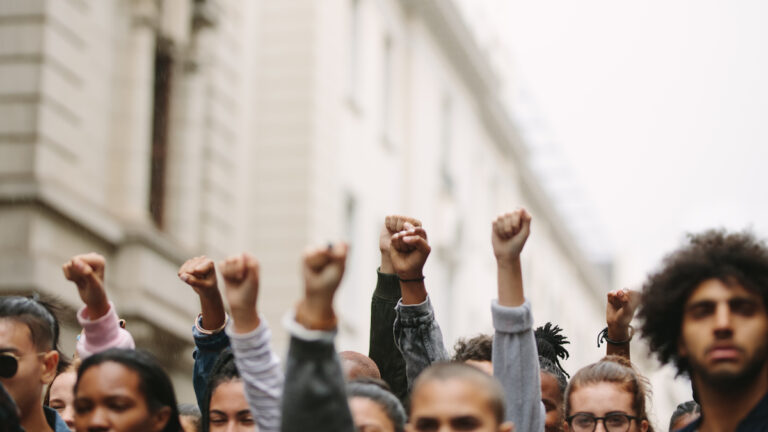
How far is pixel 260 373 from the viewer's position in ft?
13.1

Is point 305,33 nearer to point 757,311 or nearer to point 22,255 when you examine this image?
point 22,255

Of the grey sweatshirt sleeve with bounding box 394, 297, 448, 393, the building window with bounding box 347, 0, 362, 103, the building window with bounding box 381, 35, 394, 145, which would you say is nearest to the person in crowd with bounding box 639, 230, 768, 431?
the grey sweatshirt sleeve with bounding box 394, 297, 448, 393

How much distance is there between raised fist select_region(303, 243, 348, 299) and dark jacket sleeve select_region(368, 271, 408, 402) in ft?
6.53

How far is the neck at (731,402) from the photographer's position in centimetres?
380

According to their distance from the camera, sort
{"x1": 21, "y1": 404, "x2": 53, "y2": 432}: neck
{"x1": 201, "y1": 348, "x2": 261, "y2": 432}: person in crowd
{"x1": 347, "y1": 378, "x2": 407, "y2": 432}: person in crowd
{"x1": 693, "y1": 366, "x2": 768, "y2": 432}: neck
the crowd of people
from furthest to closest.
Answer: {"x1": 201, "y1": 348, "x2": 261, "y2": 432}: person in crowd, {"x1": 21, "y1": 404, "x2": 53, "y2": 432}: neck, {"x1": 347, "y1": 378, "x2": 407, "y2": 432}: person in crowd, {"x1": 693, "y1": 366, "x2": 768, "y2": 432}: neck, the crowd of people

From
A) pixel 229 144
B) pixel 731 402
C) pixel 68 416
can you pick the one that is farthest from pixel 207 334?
pixel 229 144

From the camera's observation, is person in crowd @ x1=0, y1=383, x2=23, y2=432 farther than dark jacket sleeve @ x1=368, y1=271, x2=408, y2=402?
No

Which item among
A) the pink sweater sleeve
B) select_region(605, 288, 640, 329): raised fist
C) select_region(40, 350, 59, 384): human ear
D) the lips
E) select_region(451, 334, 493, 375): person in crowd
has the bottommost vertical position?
select_region(40, 350, 59, 384): human ear

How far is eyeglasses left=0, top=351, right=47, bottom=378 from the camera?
15.3ft

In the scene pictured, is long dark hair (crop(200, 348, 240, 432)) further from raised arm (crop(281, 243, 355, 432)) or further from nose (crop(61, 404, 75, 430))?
raised arm (crop(281, 243, 355, 432))

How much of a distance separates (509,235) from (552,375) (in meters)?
1.51

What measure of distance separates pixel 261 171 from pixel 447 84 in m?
10.3

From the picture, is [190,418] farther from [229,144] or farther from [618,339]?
[229,144]

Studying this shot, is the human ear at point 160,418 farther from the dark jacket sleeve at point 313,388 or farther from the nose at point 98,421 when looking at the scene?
the dark jacket sleeve at point 313,388
